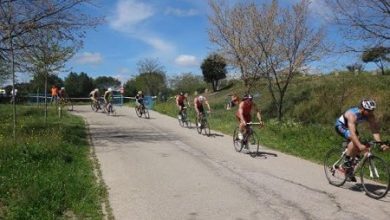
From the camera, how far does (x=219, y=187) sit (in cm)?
1088

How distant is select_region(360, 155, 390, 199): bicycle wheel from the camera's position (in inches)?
388

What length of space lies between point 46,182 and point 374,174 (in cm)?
625

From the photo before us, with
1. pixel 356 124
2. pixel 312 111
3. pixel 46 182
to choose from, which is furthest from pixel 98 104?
pixel 356 124

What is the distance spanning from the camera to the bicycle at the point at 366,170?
997 cm

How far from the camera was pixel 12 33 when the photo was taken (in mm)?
18766

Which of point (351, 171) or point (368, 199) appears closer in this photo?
point (368, 199)

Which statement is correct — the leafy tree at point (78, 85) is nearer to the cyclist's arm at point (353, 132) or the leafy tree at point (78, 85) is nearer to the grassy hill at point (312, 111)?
the grassy hill at point (312, 111)

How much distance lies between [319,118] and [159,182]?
18853mm

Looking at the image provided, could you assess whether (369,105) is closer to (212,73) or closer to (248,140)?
(248,140)

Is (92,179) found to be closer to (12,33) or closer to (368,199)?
(368,199)

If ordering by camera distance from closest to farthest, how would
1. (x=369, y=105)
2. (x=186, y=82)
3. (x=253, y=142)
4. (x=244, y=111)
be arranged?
(x=369, y=105), (x=244, y=111), (x=253, y=142), (x=186, y=82)

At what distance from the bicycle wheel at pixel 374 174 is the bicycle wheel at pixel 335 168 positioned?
19.9 inches

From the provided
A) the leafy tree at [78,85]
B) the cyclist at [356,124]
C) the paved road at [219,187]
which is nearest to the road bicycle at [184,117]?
the paved road at [219,187]

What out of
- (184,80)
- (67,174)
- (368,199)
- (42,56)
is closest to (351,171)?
(368,199)
